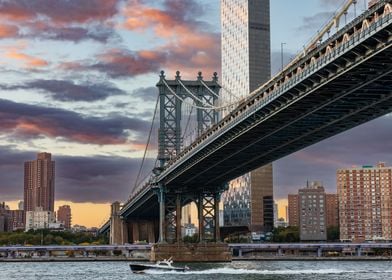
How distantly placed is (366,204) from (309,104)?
13715 cm

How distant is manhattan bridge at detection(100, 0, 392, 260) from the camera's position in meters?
43.5

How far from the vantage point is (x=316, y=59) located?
47469 millimetres

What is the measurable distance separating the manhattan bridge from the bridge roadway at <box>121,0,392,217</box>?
60mm

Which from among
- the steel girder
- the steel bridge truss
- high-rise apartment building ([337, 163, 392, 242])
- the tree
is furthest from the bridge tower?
high-rise apartment building ([337, 163, 392, 242])

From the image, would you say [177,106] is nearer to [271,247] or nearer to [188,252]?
[188,252]

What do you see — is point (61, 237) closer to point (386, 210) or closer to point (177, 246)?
point (386, 210)

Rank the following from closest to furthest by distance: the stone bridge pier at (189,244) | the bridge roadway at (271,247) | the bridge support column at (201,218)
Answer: the stone bridge pier at (189,244) → the bridge support column at (201,218) → the bridge roadway at (271,247)

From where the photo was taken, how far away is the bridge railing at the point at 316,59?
130 feet

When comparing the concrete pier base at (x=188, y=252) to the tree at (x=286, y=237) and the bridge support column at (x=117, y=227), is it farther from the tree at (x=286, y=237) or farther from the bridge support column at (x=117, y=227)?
the tree at (x=286, y=237)

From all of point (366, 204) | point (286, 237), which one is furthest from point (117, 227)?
point (366, 204)

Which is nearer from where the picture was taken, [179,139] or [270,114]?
[270,114]

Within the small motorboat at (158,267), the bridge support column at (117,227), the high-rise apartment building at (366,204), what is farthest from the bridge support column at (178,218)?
the high-rise apartment building at (366,204)

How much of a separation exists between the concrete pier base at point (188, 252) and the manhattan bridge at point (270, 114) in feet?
0.53

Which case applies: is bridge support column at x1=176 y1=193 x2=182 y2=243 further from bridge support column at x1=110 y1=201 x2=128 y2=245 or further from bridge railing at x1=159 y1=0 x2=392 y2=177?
bridge support column at x1=110 y1=201 x2=128 y2=245
